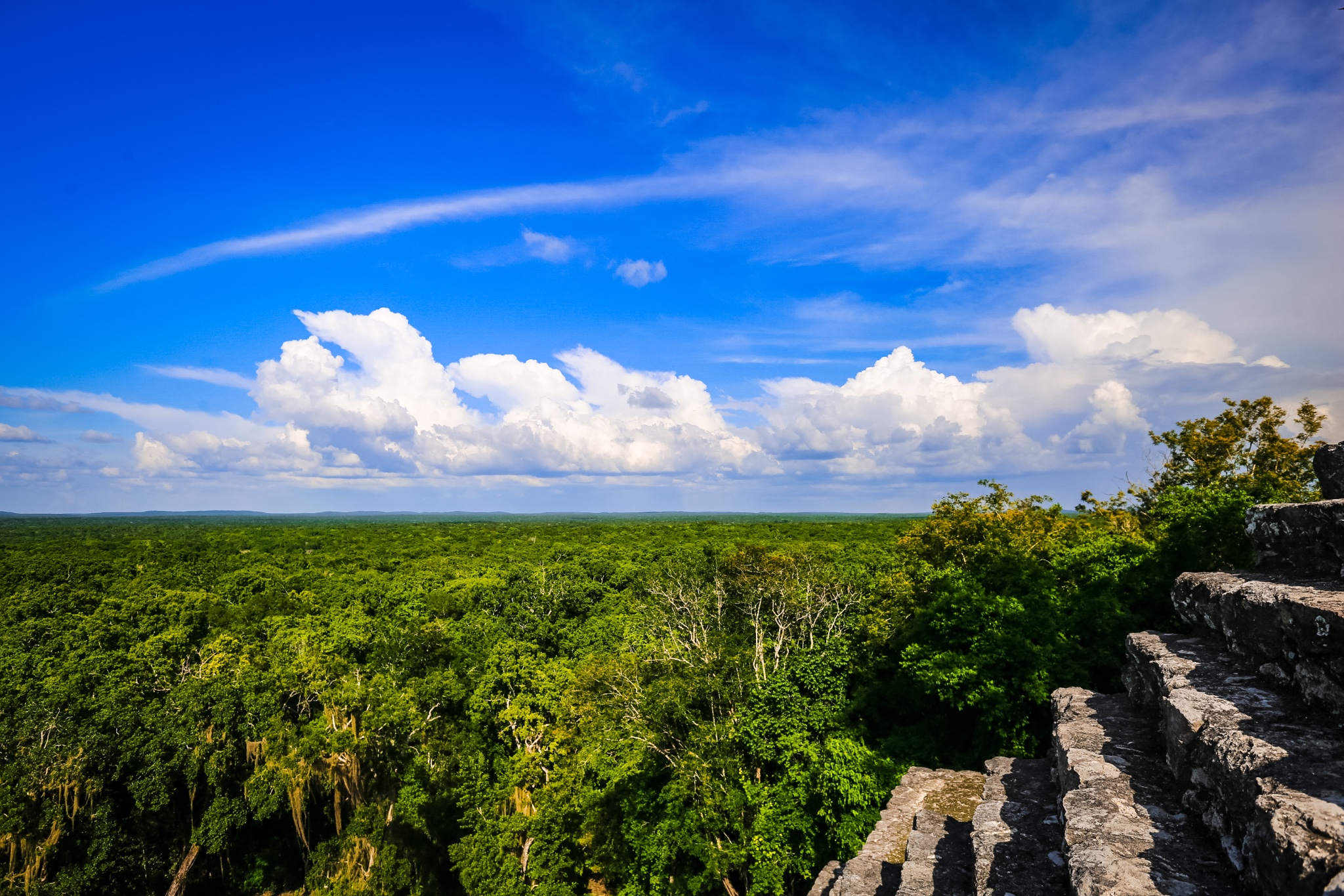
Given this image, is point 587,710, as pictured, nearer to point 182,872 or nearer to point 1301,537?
point 182,872

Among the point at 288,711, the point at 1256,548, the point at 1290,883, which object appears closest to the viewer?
the point at 1290,883

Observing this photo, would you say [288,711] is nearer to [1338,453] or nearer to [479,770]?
[479,770]

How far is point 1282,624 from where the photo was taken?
688 cm

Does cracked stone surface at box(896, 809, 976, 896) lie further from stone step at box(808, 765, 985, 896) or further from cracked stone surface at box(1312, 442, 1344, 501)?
cracked stone surface at box(1312, 442, 1344, 501)

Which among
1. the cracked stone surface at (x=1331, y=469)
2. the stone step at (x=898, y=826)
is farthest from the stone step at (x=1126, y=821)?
the cracked stone surface at (x=1331, y=469)

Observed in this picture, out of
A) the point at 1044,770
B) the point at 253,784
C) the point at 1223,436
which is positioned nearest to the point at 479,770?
the point at 253,784

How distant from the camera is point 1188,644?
9.21m

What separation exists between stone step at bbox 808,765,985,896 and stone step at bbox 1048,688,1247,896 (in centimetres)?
246

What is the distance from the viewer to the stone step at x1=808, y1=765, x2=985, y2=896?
408 inches

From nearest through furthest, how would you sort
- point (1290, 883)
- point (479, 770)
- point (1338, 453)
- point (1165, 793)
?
point (1290, 883), point (1165, 793), point (1338, 453), point (479, 770)

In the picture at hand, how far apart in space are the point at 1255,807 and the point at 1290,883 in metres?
0.79

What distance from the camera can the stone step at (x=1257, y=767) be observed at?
4312 mm

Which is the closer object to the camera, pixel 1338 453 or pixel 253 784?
pixel 1338 453

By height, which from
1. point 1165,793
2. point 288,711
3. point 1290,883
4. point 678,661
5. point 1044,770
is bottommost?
point 288,711
